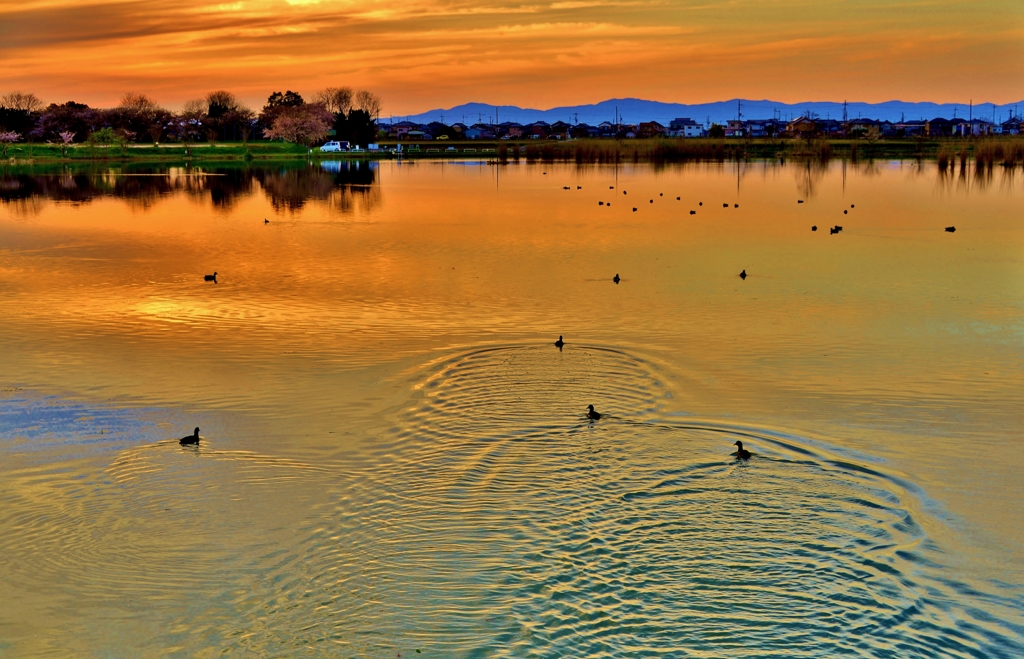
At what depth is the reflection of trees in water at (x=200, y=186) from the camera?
211 feet

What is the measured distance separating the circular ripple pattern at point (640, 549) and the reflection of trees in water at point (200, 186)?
4425 cm

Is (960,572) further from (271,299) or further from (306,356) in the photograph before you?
(271,299)

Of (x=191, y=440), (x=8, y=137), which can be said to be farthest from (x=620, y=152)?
(x=191, y=440)

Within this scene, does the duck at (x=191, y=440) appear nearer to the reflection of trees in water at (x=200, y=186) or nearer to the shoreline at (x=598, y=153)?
the reflection of trees in water at (x=200, y=186)

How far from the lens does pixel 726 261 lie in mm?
34594

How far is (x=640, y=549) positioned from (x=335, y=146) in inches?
6285

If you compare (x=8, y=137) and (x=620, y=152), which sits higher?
(x=8, y=137)

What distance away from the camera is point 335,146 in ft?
540

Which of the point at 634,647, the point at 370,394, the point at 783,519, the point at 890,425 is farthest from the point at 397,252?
the point at 634,647

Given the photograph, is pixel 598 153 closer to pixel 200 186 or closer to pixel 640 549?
pixel 200 186

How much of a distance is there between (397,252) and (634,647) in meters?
29.2

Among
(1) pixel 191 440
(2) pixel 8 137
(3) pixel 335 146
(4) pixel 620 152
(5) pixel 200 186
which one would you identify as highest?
(2) pixel 8 137

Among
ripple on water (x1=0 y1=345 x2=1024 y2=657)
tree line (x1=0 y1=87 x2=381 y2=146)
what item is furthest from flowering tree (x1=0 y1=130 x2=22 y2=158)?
ripple on water (x1=0 y1=345 x2=1024 y2=657)

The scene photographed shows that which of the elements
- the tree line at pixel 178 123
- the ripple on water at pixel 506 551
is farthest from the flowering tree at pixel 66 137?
the ripple on water at pixel 506 551
